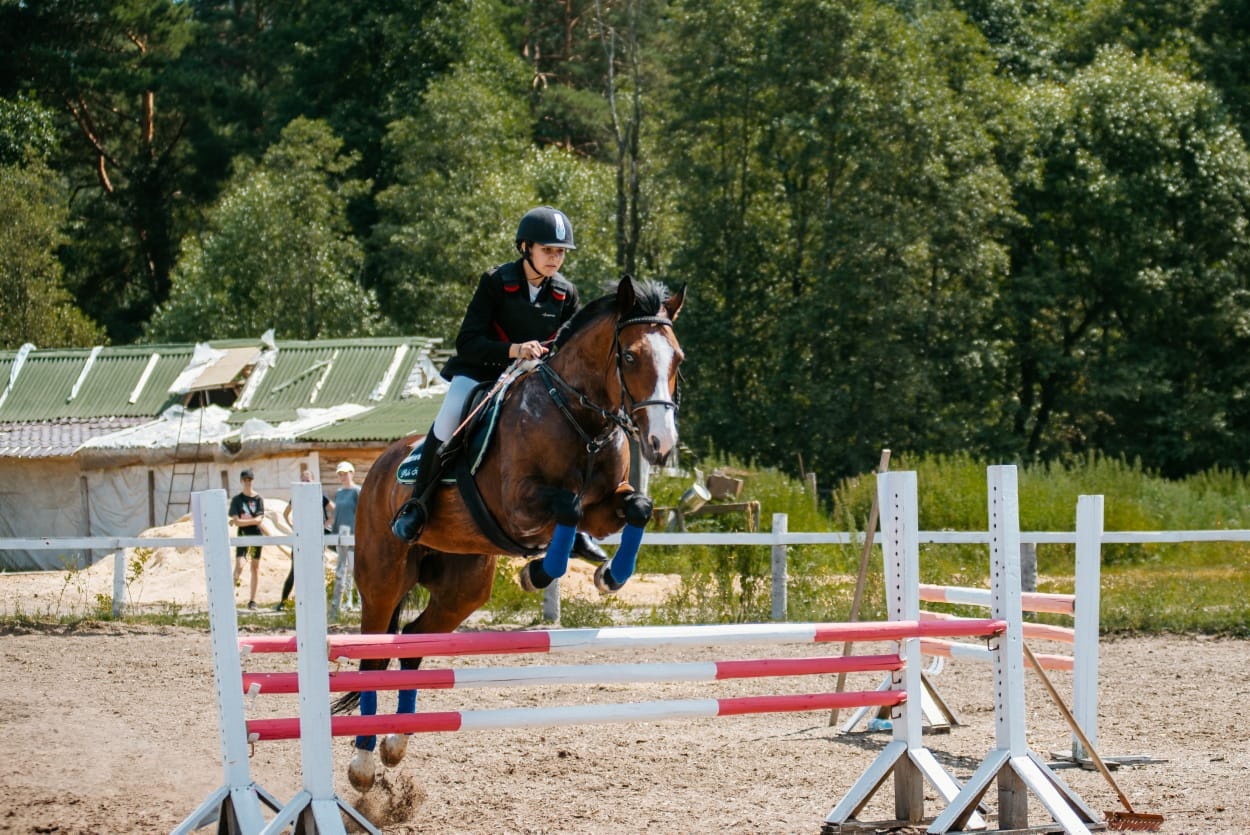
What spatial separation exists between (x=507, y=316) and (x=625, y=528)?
149 cm

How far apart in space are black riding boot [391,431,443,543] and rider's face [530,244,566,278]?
38.8 inches

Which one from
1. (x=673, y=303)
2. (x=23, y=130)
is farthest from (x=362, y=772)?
(x=23, y=130)

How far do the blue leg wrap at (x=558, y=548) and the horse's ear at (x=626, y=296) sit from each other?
0.98 meters

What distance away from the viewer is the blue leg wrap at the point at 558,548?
558 cm

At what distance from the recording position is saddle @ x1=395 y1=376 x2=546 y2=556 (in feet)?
20.3

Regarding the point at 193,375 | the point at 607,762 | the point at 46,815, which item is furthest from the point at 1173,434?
the point at 46,815

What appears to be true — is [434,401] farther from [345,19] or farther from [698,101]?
[345,19]

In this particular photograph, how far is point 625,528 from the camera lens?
5762 mm

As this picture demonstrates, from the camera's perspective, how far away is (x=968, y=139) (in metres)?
30.4

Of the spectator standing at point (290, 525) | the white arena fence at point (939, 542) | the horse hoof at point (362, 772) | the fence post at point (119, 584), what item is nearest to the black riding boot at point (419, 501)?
the horse hoof at point (362, 772)

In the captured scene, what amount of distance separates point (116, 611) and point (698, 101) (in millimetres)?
21123

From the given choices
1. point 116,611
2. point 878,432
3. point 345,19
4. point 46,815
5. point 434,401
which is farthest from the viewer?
point 345,19

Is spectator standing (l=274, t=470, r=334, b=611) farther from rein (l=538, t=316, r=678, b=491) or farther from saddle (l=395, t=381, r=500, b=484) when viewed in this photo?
rein (l=538, t=316, r=678, b=491)

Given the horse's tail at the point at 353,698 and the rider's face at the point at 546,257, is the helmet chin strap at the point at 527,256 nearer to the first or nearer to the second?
the rider's face at the point at 546,257
